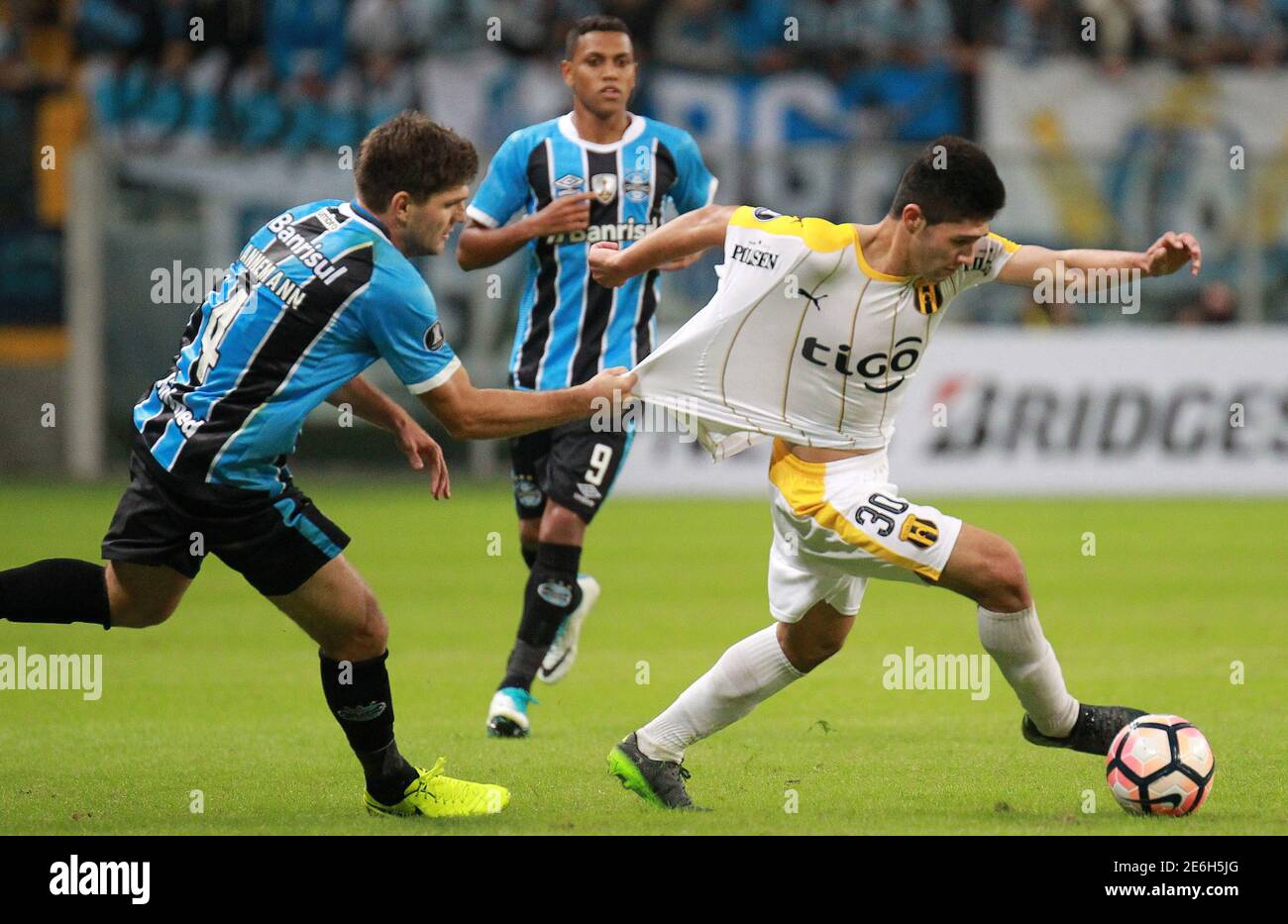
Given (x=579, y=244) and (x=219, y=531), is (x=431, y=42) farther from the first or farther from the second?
(x=219, y=531)

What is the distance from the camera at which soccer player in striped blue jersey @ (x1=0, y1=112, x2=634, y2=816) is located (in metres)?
5.27

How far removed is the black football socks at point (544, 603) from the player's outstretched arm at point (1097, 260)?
2.52 metres

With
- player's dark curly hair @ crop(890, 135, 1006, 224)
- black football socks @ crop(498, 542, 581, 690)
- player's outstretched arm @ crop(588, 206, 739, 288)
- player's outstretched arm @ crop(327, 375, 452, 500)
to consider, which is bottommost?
black football socks @ crop(498, 542, 581, 690)

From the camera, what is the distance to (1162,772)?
18.1ft

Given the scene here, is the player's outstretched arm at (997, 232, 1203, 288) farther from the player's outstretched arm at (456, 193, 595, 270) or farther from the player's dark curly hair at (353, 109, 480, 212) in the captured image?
the player's outstretched arm at (456, 193, 595, 270)

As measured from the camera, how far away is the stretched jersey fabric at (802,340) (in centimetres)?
Result: 564

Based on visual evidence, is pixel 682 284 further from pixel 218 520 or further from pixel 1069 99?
pixel 218 520

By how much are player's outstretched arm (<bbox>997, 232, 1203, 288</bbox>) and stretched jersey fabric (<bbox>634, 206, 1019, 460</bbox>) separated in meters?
0.06

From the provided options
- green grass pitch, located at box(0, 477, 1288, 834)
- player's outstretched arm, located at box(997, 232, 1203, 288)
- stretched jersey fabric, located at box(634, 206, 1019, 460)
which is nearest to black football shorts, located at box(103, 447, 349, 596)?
A: green grass pitch, located at box(0, 477, 1288, 834)

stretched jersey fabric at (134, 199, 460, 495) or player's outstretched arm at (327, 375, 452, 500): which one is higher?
stretched jersey fabric at (134, 199, 460, 495)

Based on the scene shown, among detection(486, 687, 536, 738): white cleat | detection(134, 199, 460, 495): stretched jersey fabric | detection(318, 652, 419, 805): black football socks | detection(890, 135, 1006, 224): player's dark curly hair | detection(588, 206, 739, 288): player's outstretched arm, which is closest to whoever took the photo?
detection(134, 199, 460, 495): stretched jersey fabric

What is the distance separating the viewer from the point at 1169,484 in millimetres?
16797

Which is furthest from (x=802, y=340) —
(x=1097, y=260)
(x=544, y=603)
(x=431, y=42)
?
(x=431, y=42)

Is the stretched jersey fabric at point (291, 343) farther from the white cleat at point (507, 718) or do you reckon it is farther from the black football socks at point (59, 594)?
the white cleat at point (507, 718)
